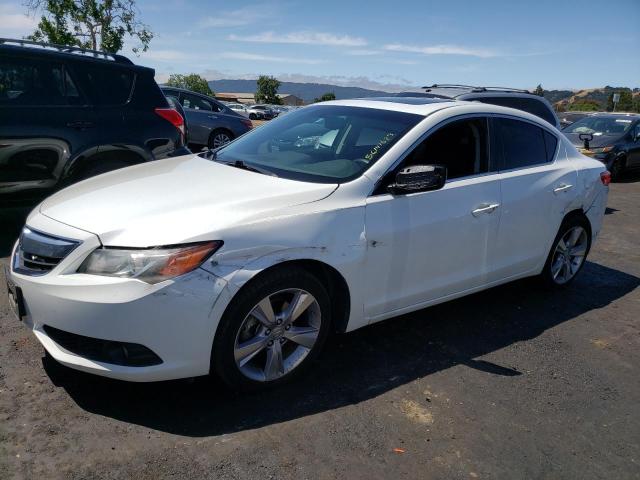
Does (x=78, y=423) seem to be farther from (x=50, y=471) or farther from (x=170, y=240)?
(x=170, y=240)

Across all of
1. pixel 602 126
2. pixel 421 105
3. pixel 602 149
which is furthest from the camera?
pixel 602 126

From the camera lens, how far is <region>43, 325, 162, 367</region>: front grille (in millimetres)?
2758

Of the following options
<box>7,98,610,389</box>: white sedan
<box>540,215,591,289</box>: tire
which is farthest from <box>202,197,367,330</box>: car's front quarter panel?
<box>540,215,591,289</box>: tire

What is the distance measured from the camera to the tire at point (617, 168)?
41.5 feet

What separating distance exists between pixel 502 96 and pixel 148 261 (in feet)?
21.3

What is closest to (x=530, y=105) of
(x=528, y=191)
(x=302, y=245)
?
(x=528, y=191)

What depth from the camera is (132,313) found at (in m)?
2.67

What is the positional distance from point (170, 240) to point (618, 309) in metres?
4.05

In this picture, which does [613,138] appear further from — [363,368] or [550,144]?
[363,368]

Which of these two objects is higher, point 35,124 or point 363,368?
point 35,124

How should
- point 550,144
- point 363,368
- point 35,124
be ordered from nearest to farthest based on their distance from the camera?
point 363,368 → point 550,144 → point 35,124

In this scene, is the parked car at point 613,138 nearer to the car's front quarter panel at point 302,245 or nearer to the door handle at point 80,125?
the door handle at point 80,125

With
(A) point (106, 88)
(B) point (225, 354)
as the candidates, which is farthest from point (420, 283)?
(A) point (106, 88)

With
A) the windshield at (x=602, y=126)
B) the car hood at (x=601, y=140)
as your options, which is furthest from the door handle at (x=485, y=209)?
the windshield at (x=602, y=126)
